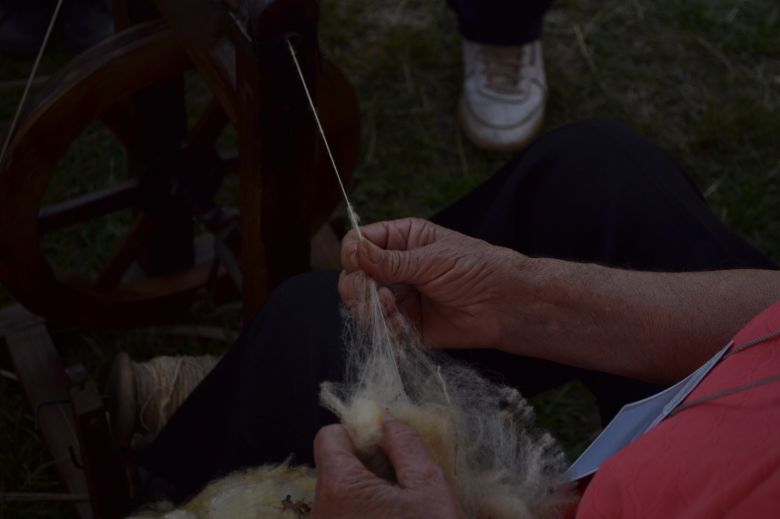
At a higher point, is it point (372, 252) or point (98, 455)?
point (372, 252)

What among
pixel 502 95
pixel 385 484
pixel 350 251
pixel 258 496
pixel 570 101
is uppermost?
pixel 350 251

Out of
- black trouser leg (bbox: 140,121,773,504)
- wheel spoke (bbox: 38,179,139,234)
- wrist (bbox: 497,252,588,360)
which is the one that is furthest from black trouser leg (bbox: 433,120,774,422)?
wheel spoke (bbox: 38,179,139,234)

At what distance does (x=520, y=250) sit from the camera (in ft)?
4.40

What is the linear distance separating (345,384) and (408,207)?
4.40 ft

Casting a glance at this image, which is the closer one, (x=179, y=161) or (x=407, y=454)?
(x=407, y=454)

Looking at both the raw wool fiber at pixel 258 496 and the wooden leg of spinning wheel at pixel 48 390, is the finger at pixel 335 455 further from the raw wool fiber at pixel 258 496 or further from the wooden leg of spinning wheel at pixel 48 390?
the wooden leg of spinning wheel at pixel 48 390

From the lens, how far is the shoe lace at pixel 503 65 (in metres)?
2.62

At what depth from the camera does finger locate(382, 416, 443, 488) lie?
893 millimetres

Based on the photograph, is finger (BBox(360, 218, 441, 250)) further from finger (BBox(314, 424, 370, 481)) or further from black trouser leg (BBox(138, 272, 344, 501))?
finger (BBox(314, 424, 370, 481))

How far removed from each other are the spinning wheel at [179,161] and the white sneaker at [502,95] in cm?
93

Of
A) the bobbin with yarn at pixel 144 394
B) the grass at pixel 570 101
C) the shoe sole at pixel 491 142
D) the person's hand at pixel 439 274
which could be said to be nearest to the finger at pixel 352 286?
the person's hand at pixel 439 274

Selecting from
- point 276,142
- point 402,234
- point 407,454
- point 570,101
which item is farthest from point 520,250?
point 570,101

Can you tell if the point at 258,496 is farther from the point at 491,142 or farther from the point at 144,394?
the point at 491,142

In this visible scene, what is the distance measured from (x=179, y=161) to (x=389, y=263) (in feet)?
2.47
